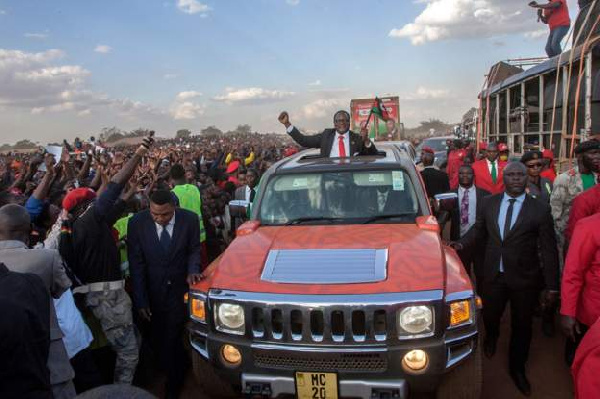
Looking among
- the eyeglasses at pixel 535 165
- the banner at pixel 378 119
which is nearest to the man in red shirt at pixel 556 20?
the eyeglasses at pixel 535 165

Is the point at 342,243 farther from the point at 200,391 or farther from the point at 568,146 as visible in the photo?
the point at 568,146

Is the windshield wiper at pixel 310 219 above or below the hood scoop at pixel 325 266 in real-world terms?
above

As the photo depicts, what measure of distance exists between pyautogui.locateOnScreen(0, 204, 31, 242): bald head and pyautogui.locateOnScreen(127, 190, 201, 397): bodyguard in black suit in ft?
3.79

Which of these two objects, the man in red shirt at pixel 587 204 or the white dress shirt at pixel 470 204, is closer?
the man in red shirt at pixel 587 204

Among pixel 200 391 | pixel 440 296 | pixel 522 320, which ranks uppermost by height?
pixel 440 296

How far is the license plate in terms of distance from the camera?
2.92 metres

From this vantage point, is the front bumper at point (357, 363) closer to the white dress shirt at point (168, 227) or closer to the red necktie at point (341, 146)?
the white dress shirt at point (168, 227)

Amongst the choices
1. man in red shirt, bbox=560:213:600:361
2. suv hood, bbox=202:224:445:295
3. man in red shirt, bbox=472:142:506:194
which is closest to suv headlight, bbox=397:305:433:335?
suv hood, bbox=202:224:445:295

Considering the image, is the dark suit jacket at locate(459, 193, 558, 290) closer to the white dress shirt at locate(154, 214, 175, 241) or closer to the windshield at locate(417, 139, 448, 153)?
the white dress shirt at locate(154, 214, 175, 241)

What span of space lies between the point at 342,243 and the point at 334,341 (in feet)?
2.66

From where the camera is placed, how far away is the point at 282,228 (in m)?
3.99

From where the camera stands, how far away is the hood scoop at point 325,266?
3070 millimetres

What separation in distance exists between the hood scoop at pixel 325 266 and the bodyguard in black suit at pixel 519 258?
48.0 inches

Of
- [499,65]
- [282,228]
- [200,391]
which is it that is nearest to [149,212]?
[282,228]
